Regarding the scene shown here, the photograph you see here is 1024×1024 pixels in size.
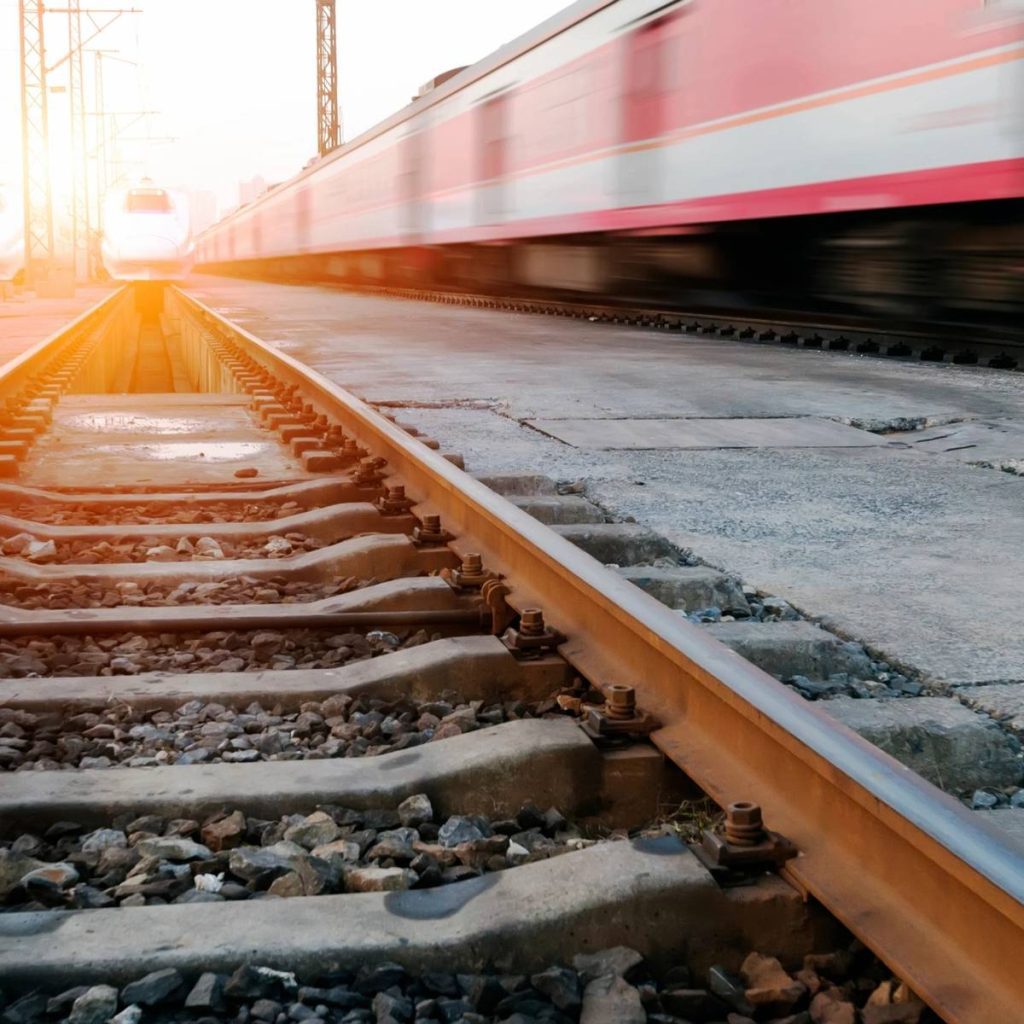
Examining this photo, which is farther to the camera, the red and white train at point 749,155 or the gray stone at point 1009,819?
the red and white train at point 749,155

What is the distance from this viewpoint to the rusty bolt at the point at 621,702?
7.07 ft

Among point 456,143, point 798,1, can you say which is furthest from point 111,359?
point 798,1

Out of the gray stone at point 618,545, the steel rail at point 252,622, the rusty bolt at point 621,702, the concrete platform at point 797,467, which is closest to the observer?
the rusty bolt at point 621,702

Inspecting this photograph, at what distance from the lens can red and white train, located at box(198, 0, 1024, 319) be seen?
310 inches

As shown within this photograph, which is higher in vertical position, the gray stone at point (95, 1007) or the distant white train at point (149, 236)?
the distant white train at point (149, 236)

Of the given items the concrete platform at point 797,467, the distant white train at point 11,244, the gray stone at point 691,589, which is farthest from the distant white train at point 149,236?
the gray stone at point 691,589

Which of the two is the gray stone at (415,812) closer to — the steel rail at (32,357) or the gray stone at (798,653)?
the gray stone at (798,653)

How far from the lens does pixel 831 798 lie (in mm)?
1707

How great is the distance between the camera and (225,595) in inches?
134

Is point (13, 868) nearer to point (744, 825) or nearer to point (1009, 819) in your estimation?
point (744, 825)

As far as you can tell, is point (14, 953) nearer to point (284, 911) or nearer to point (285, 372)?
point (284, 911)

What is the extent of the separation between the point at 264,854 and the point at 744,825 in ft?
2.13

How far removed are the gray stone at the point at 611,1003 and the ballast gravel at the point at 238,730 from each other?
0.82 metres

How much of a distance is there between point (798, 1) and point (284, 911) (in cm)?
886
